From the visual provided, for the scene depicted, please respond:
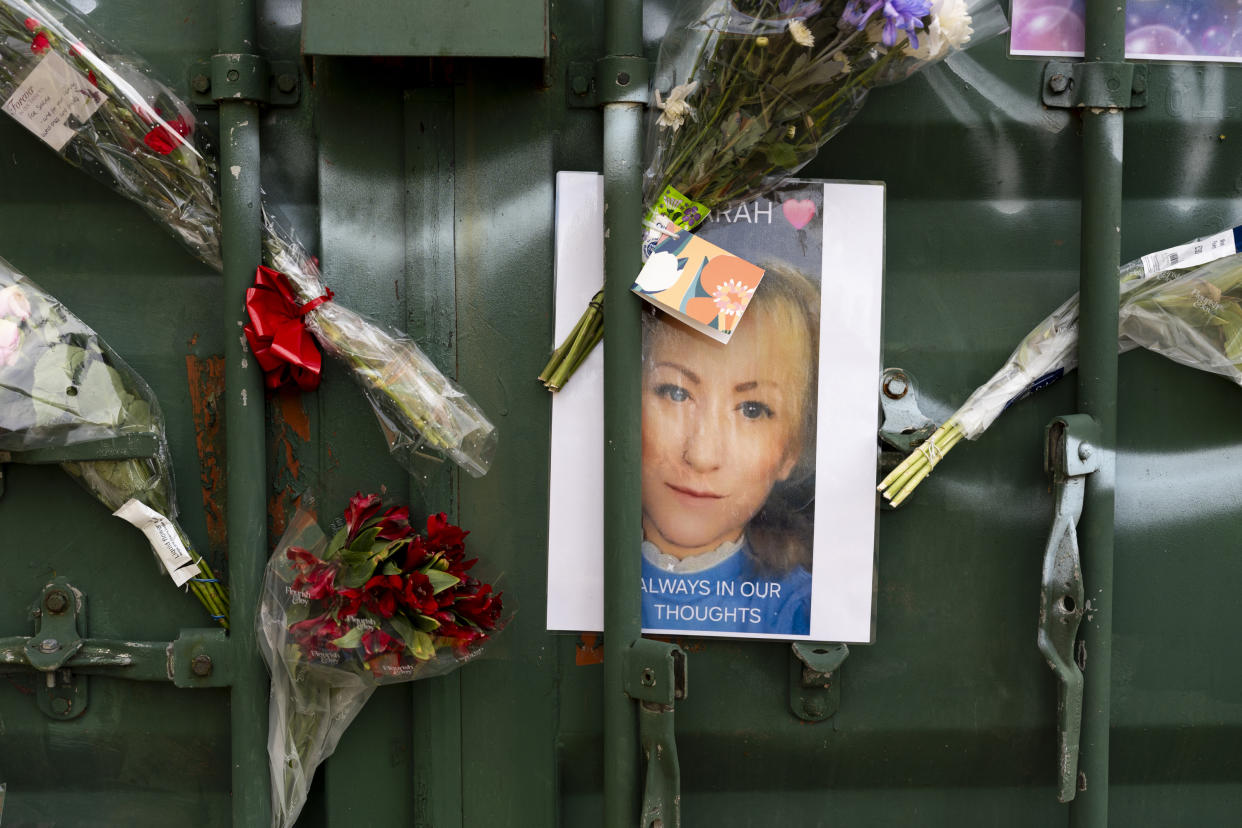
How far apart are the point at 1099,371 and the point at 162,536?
4.83ft

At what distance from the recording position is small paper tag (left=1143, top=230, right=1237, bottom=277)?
1.71 metres

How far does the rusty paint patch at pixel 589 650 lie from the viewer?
1732 millimetres

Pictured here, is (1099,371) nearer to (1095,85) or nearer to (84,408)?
(1095,85)

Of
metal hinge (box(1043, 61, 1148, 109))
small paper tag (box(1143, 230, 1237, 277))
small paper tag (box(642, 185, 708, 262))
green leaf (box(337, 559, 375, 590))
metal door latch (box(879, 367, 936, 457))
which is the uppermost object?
metal hinge (box(1043, 61, 1148, 109))

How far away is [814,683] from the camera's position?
173 centimetres

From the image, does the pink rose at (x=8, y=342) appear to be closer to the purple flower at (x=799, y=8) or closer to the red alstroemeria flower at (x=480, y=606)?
the red alstroemeria flower at (x=480, y=606)

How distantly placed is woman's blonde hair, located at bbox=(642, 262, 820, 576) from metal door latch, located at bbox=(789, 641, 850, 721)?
0.47ft

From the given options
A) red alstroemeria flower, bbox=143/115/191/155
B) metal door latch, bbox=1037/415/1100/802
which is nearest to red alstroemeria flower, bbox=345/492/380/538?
red alstroemeria flower, bbox=143/115/191/155

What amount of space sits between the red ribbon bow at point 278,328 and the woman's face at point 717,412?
52cm

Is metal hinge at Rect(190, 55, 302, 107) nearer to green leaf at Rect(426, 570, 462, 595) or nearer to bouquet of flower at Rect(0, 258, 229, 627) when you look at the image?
bouquet of flower at Rect(0, 258, 229, 627)

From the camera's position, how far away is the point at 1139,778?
5.92 feet

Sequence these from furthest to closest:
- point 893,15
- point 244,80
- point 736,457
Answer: point 736,457
point 244,80
point 893,15

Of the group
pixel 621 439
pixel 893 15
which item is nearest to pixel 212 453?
pixel 621 439

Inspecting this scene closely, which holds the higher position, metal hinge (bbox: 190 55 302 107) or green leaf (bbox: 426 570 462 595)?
metal hinge (bbox: 190 55 302 107)
